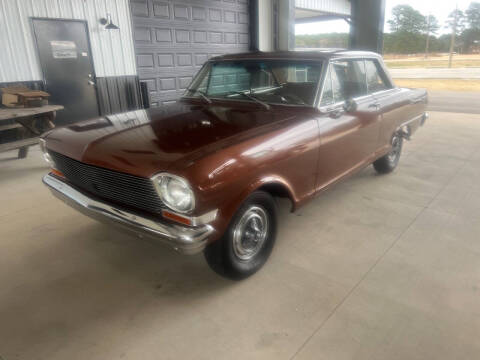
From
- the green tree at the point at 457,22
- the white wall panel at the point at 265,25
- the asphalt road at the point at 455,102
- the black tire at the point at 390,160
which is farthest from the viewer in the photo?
the green tree at the point at 457,22

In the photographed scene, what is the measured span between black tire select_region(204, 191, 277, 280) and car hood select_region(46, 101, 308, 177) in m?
0.47

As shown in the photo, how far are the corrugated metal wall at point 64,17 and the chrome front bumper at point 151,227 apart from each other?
496 centimetres

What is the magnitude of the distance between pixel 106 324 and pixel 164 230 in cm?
71

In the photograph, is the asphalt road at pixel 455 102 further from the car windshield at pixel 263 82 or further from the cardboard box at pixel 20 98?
the cardboard box at pixel 20 98

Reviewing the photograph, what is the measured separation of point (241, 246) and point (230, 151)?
2.39 feet

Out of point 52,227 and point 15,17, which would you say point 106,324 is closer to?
point 52,227

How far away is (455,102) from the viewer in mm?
11672

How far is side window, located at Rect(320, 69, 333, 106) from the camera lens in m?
3.12

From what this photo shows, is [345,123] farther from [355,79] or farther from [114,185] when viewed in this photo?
[114,185]

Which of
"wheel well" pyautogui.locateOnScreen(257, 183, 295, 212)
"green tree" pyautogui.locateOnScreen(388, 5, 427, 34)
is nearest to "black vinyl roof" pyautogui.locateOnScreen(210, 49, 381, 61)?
"wheel well" pyautogui.locateOnScreen(257, 183, 295, 212)

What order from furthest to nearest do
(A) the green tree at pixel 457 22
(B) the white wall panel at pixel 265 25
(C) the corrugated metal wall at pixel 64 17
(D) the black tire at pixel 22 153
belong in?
(A) the green tree at pixel 457 22 < (B) the white wall panel at pixel 265 25 < (C) the corrugated metal wall at pixel 64 17 < (D) the black tire at pixel 22 153

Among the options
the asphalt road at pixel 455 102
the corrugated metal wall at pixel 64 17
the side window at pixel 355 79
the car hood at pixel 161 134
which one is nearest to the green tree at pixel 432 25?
the asphalt road at pixel 455 102

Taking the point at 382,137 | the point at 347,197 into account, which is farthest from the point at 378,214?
the point at 382,137

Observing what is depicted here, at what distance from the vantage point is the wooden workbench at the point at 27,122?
5.04m
